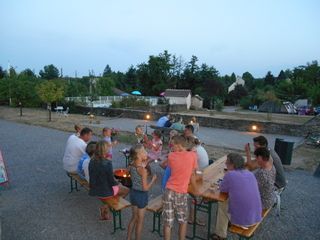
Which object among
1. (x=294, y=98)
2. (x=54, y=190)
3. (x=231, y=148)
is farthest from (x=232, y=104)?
(x=54, y=190)

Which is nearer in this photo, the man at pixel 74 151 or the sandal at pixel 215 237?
the sandal at pixel 215 237

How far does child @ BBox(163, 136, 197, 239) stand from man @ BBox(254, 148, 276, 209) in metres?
1.04

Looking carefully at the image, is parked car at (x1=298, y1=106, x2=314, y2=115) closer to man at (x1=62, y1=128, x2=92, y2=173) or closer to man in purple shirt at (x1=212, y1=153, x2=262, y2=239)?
man at (x1=62, y1=128, x2=92, y2=173)

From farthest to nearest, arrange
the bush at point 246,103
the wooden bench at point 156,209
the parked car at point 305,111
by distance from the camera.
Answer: the bush at point 246,103, the parked car at point 305,111, the wooden bench at point 156,209

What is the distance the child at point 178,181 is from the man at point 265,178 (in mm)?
1038

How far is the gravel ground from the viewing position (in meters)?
4.18

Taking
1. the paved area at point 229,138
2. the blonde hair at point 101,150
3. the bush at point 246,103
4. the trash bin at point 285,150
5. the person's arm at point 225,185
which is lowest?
the paved area at point 229,138

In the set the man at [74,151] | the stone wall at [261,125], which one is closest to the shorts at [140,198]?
the man at [74,151]

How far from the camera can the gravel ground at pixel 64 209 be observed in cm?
418

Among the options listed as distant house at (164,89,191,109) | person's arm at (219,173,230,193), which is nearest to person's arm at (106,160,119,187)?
person's arm at (219,173,230,193)

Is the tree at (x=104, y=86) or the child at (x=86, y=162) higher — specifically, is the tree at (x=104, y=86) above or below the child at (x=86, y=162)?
above

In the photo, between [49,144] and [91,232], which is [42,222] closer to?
[91,232]

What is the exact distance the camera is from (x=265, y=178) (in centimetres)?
368

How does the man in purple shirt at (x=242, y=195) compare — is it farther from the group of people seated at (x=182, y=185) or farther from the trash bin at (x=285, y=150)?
the trash bin at (x=285, y=150)
